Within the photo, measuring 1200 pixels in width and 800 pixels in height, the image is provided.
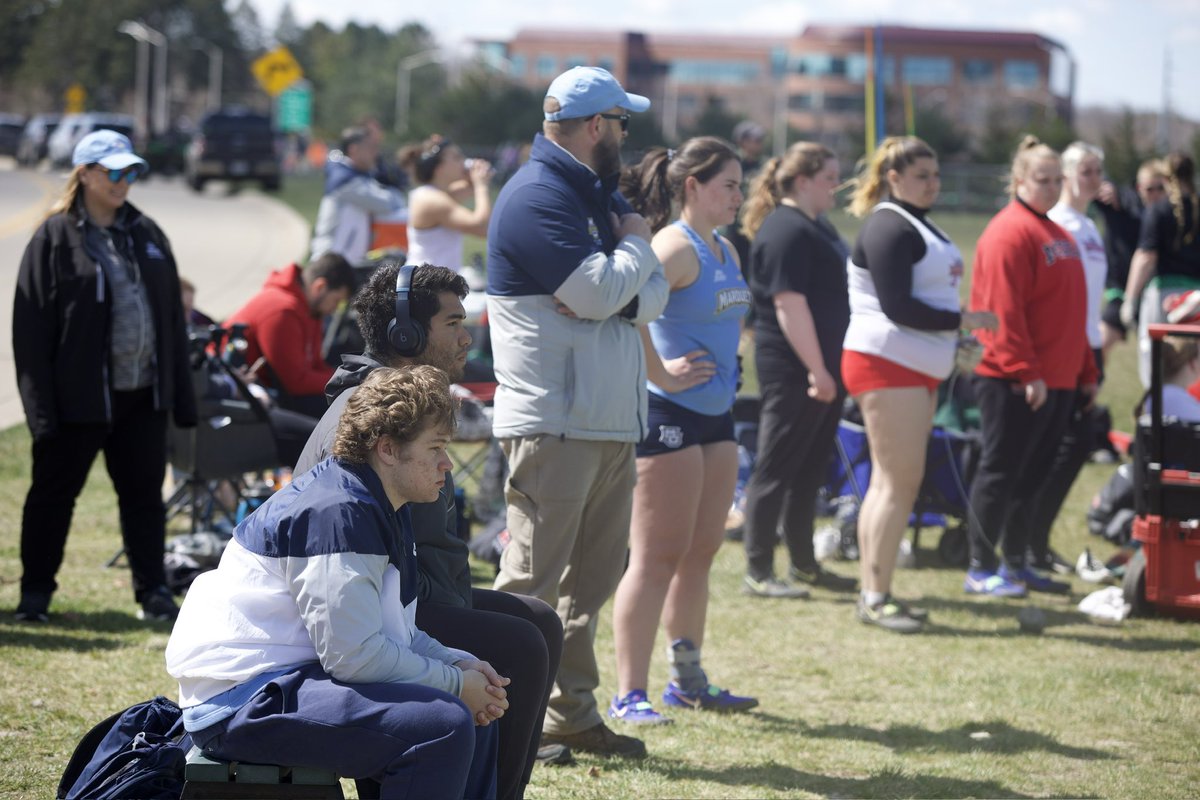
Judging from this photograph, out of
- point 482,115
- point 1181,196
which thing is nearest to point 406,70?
point 482,115

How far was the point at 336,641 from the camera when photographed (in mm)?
2998

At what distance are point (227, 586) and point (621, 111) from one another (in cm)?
209

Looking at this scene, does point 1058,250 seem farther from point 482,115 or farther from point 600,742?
point 482,115

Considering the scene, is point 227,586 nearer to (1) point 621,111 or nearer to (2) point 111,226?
(1) point 621,111

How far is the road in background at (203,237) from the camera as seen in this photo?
1683 centimetres

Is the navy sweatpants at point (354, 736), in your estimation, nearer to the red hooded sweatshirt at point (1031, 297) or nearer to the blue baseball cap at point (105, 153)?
the blue baseball cap at point (105, 153)

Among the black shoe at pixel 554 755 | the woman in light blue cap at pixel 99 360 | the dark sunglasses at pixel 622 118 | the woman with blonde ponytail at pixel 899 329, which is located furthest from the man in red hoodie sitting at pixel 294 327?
the dark sunglasses at pixel 622 118

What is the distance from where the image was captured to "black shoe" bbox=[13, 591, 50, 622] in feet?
19.3

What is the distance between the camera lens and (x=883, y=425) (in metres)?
6.34

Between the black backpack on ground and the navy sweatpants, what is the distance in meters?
0.14

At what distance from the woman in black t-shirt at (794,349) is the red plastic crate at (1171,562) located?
1.46 metres

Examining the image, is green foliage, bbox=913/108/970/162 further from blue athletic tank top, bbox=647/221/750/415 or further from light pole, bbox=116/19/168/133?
blue athletic tank top, bbox=647/221/750/415

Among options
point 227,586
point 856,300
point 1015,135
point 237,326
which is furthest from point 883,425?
point 1015,135

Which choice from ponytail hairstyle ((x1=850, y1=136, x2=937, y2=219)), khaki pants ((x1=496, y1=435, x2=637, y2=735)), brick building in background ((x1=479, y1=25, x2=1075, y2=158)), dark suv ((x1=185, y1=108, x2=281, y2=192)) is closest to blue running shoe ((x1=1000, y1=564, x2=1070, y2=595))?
ponytail hairstyle ((x1=850, y1=136, x2=937, y2=219))
